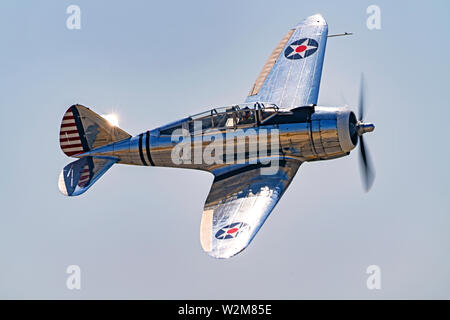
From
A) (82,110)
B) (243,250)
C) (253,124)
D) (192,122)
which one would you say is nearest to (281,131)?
(253,124)

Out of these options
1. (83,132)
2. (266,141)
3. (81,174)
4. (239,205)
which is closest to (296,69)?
(266,141)

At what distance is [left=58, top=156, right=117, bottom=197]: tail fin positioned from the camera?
995 inches

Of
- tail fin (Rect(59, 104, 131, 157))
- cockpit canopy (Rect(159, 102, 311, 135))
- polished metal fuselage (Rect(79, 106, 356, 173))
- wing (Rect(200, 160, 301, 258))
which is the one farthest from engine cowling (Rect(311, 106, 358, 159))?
tail fin (Rect(59, 104, 131, 157))

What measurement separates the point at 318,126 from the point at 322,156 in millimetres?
925

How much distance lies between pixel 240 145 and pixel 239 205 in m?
2.20

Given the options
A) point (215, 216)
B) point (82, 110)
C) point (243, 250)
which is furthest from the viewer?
point (82, 110)

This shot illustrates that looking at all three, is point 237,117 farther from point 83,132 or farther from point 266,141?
point 83,132

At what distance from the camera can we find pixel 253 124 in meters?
24.5

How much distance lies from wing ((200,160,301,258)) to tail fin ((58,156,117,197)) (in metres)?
3.53

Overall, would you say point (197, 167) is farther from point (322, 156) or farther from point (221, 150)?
point (322, 156)

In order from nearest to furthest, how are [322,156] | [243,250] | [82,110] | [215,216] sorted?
[243,250], [215,216], [322,156], [82,110]

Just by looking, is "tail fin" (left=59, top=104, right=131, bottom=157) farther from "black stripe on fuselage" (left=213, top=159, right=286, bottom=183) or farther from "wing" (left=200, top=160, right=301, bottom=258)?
"wing" (left=200, top=160, right=301, bottom=258)

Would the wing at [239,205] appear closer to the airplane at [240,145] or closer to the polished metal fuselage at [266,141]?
the airplane at [240,145]

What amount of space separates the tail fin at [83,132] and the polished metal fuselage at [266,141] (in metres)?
0.97
